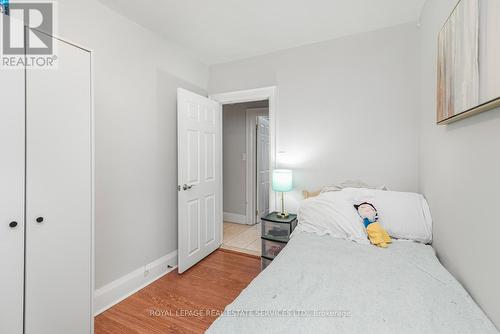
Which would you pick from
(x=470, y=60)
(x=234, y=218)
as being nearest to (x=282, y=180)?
(x=470, y=60)

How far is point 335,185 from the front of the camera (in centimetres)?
250

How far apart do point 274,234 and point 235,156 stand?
2186 mm

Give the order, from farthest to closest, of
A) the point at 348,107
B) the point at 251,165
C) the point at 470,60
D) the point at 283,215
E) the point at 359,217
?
the point at 251,165, the point at 283,215, the point at 348,107, the point at 359,217, the point at 470,60

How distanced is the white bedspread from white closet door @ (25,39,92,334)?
1.07m

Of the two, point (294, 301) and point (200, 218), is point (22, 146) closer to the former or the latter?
point (294, 301)

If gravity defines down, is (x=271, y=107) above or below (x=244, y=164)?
above

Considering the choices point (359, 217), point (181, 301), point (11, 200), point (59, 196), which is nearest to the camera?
point (11, 200)

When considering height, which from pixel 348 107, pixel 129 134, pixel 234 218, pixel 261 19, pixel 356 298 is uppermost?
pixel 261 19

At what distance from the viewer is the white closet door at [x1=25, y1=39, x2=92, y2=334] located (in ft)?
4.06

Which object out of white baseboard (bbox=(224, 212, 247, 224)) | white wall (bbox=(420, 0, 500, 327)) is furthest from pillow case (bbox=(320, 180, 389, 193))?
white baseboard (bbox=(224, 212, 247, 224))

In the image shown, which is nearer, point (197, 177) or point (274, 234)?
point (274, 234)

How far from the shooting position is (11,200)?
1162 millimetres

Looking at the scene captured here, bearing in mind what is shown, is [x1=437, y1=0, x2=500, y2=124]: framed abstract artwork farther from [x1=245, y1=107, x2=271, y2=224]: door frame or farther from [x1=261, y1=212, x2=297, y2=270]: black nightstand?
[x1=245, y1=107, x2=271, y2=224]: door frame

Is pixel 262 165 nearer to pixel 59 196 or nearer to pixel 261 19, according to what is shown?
pixel 261 19
